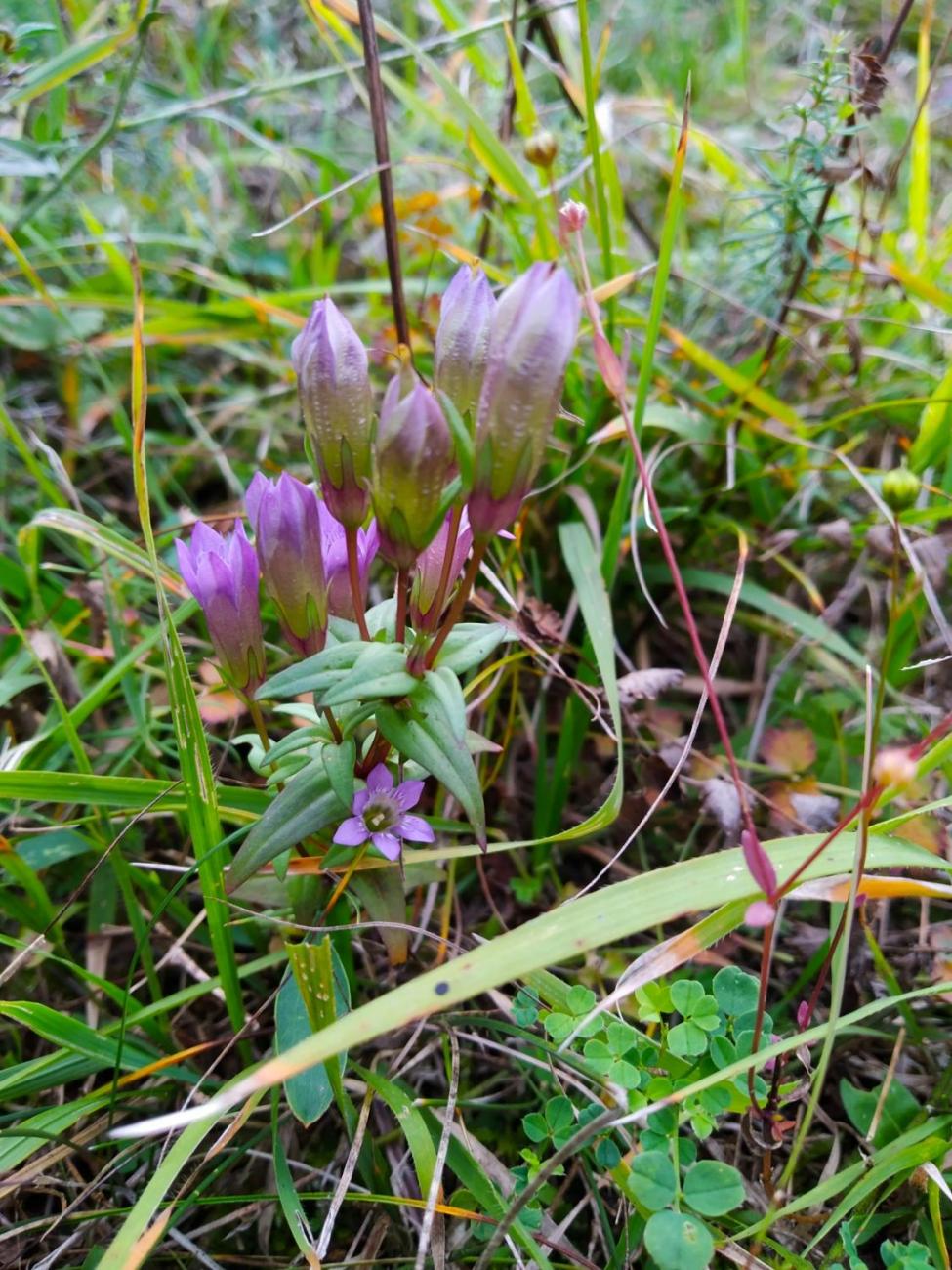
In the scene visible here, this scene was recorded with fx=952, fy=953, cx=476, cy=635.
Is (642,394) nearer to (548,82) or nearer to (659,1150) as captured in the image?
(659,1150)

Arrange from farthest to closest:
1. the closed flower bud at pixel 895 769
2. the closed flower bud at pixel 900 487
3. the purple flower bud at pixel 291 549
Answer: the closed flower bud at pixel 900 487 → the purple flower bud at pixel 291 549 → the closed flower bud at pixel 895 769

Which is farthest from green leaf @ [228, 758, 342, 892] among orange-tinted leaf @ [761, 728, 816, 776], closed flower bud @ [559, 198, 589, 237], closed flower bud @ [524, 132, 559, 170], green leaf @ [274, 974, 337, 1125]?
closed flower bud @ [524, 132, 559, 170]

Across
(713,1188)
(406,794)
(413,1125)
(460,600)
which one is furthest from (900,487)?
(413,1125)

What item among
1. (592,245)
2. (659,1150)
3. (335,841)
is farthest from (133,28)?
(659,1150)

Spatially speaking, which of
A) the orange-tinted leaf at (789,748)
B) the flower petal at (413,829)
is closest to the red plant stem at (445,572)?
the flower petal at (413,829)

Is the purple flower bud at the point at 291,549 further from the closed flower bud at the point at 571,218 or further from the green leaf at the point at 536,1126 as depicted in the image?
the green leaf at the point at 536,1126
